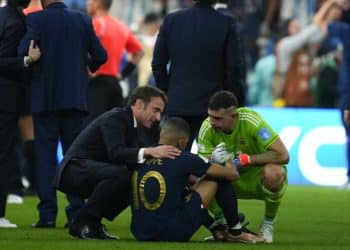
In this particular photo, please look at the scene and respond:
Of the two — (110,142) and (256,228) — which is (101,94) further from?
(110,142)

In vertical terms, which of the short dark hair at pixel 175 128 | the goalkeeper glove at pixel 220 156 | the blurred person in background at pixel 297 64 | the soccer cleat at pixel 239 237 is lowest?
the blurred person in background at pixel 297 64

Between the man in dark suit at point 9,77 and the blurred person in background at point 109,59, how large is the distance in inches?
133

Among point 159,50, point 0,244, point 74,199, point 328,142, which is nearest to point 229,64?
point 159,50

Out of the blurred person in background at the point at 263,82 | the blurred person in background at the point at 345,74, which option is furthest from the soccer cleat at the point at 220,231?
the blurred person in background at the point at 263,82

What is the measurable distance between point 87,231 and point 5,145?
1.73 m

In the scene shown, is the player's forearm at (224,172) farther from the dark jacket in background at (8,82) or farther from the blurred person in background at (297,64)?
the blurred person in background at (297,64)

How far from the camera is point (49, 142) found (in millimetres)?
13102

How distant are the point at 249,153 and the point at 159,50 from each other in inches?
70.0

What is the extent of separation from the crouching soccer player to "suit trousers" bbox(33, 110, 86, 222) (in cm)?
178

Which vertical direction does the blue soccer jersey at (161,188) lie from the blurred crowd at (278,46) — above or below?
above

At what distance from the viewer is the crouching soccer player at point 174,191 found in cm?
1115

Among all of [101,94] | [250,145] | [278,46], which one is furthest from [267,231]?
[278,46]

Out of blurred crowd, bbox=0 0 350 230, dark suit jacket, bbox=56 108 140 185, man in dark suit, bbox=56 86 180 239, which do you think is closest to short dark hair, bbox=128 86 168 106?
man in dark suit, bbox=56 86 180 239

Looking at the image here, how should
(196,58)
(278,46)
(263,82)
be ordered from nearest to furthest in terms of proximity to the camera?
(196,58) → (278,46) → (263,82)
